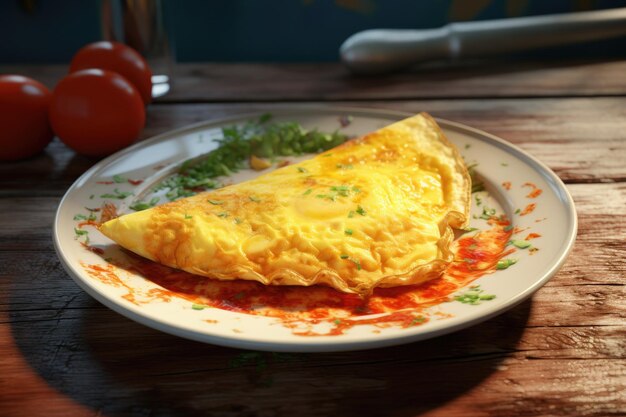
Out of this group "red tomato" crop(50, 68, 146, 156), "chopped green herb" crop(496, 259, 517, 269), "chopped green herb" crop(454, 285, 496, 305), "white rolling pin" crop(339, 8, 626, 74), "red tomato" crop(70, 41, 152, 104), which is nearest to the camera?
"chopped green herb" crop(454, 285, 496, 305)

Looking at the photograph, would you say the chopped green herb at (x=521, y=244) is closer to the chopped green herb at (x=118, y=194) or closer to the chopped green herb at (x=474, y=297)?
the chopped green herb at (x=474, y=297)

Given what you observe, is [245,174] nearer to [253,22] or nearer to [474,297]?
[474,297]

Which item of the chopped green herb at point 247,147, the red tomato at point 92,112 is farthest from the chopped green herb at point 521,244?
the red tomato at point 92,112

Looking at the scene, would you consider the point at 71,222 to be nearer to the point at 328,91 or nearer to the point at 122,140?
the point at 122,140

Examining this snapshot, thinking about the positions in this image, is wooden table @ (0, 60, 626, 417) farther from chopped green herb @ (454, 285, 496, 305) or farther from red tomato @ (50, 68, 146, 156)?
red tomato @ (50, 68, 146, 156)

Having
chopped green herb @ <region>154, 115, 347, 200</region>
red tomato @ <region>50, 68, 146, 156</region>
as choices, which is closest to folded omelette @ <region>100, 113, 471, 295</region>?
chopped green herb @ <region>154, 115, 347, 200</region>

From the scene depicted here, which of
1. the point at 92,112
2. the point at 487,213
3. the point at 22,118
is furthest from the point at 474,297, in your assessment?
the point at 22,118
